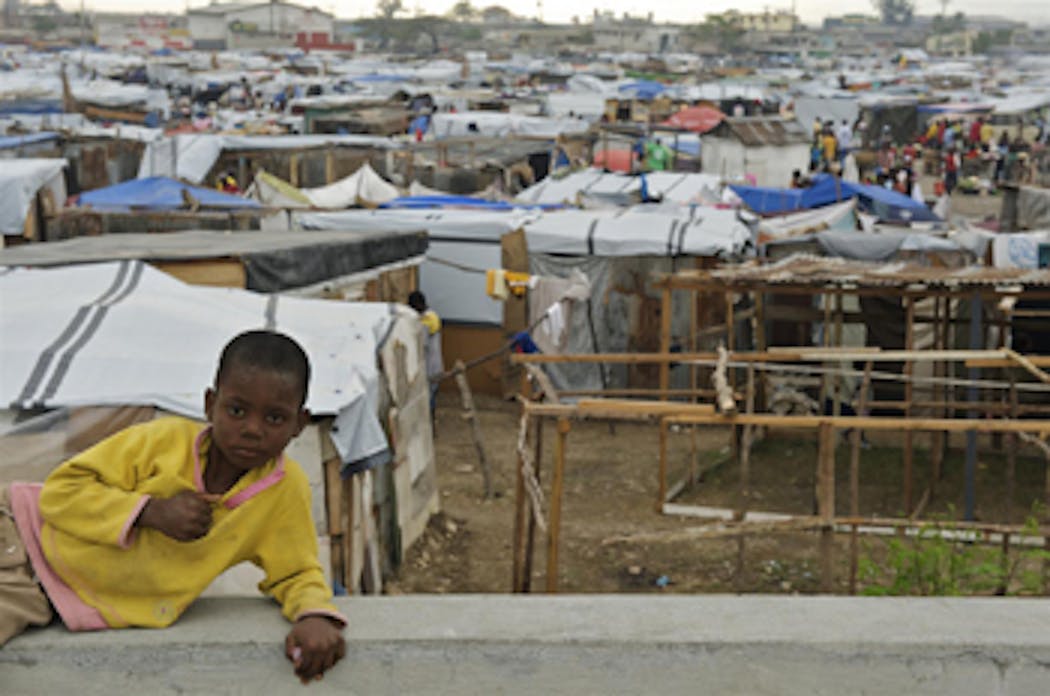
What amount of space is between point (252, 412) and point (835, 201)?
16.4 meters

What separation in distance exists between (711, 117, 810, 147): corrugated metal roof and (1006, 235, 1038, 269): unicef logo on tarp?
12783 mm

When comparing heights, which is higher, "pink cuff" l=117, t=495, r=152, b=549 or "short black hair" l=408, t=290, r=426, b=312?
"pink cuff" l=117, t=495, r=152, b=549

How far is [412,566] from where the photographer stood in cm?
765

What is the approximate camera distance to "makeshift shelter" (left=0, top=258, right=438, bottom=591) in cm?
519

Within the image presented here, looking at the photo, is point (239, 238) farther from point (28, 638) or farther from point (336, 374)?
point (28, 638)

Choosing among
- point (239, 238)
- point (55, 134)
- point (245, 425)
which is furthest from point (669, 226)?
point (55, 134)

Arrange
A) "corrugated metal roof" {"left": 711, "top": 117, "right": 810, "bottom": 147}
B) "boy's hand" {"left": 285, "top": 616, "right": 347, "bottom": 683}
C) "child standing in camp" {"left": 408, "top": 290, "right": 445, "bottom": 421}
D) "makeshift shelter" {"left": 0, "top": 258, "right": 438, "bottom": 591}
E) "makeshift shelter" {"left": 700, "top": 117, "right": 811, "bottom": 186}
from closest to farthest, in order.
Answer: "boy's hand" {"left": 285, "top": 616, "right": 347, "bottom": 683}
"makeshift shelter" {"left": 0, "top": 258, "right": 438, "bottom": 591}
"child standing in camp" {"left": 408, "top": 290, "right": 445, "bottom": 421}
"corrugated metal roof" {"left": 711, "top": 117, "right": 810, "bottom": 147}
"makeshift shelter" {"left": 700, "top": 117, "right": 811, "bottom": 186}

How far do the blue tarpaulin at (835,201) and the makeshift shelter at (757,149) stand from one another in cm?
657

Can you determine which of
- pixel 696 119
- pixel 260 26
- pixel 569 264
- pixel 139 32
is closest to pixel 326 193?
pixel 569 264

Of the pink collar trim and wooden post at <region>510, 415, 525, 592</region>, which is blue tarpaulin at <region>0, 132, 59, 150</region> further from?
the pink collar trim

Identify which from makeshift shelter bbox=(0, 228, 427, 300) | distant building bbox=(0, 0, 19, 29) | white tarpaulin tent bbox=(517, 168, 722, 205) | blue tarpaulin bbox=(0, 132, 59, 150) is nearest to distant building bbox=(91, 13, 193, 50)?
distant building bbox=(0, 0, 19, 29)

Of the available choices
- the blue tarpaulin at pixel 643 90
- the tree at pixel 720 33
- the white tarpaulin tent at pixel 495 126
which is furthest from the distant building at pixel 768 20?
the white tarpaulin tent at pixel 495 126

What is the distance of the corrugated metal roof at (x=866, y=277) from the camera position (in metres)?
8.52

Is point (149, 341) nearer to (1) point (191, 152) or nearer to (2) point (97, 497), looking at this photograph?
(2) point (97, 497)
